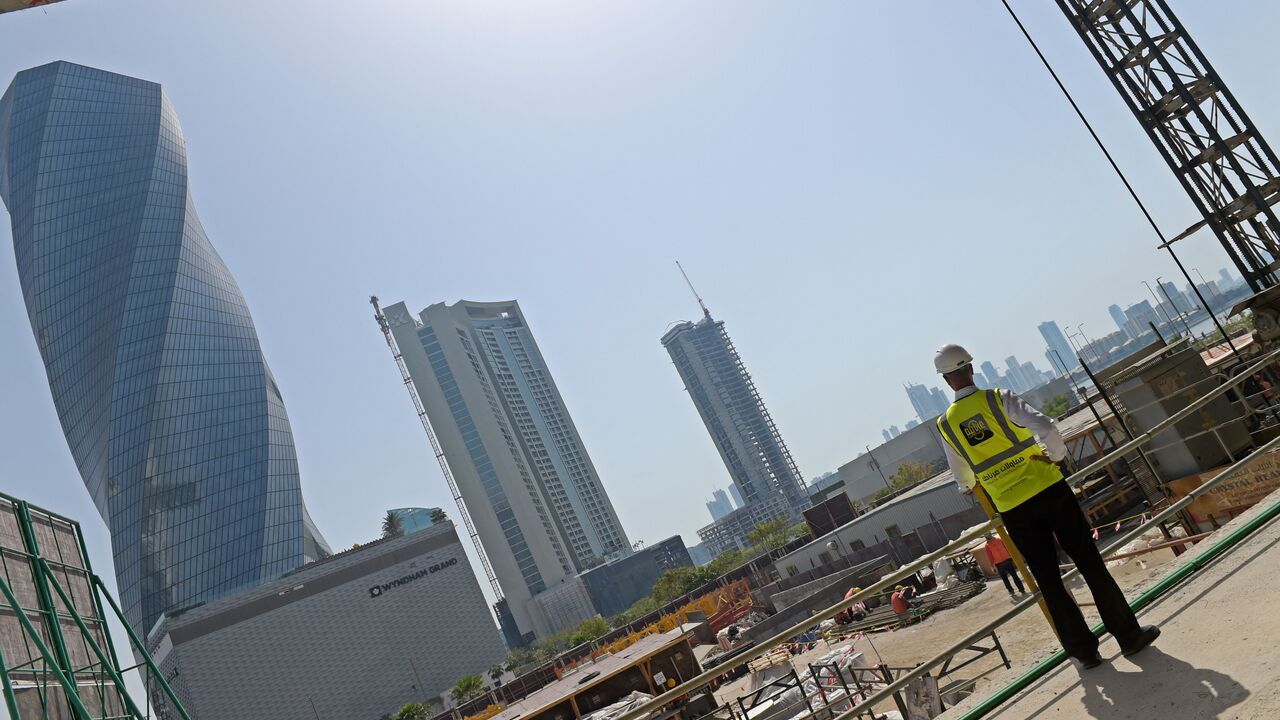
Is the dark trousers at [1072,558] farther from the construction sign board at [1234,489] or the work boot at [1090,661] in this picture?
the construction sign board at [1234,489]

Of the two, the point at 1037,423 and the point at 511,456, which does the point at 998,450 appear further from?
the point at 511,456

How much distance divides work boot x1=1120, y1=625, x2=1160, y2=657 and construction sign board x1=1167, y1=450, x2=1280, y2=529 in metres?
8.09

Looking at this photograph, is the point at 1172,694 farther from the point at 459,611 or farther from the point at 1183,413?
the point at 459,611

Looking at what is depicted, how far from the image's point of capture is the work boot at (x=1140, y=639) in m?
3.38

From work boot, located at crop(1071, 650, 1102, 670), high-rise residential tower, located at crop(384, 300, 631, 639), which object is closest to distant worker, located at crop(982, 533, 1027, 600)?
work boot, located at crop(1071, 650, 1102, 670)

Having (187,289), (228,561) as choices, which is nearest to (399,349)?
(187,289)

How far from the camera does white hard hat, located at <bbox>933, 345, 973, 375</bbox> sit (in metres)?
3.74

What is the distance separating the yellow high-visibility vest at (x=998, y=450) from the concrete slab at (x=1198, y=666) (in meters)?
0.79

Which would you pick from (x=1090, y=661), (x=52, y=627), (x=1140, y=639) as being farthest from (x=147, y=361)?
(x=1140, y=639)

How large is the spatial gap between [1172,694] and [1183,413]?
2.63 meters

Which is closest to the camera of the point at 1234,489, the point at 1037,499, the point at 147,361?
the point at 1037,499

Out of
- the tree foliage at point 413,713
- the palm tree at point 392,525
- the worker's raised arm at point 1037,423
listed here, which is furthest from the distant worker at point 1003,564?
the palm tree at point 392,525

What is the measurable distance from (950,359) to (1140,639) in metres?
1.42

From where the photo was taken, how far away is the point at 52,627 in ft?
32.3
